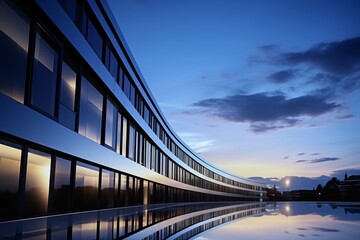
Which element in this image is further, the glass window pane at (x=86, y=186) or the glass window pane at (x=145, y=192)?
the glass window pane at (x=145, y=192)

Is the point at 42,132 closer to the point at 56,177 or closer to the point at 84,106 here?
the point at 56,177

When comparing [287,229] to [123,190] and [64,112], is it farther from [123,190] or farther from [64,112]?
[123,190]

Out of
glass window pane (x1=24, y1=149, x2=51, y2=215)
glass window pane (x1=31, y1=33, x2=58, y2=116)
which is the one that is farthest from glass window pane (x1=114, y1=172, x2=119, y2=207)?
glass window pane (x1=31, y1=33, x2=58, y2=116)

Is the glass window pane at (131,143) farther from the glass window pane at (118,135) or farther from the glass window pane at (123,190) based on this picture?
the glass window pane at (118,135)

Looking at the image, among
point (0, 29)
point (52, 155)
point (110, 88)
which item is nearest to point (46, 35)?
point (0, 29)

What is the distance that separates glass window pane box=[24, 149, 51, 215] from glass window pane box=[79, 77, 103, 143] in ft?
16.5

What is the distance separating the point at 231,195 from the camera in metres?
125

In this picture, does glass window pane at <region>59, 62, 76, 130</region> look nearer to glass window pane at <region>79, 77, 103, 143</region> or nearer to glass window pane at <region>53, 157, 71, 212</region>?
glass window pane at <region>79, 77, 103, 143</region>

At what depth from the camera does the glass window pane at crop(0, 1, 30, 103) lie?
460 inches

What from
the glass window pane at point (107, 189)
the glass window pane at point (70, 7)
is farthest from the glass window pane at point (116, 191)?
the glass window pane at point (70, 7)

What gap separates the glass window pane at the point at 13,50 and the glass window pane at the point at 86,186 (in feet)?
23.3

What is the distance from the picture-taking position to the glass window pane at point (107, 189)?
23203 millimetres

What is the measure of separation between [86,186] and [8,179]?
28.1 feet

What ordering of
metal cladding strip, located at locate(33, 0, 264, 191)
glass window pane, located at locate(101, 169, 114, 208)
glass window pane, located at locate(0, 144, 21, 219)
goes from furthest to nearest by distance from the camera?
1. glass window pane, located at locate(101, 169, 114, 208)
2. metal cladding strip, located at locate(33, 0, 264, 191)
3. glass window pane, located at locate(0, 144, 21, 219)
